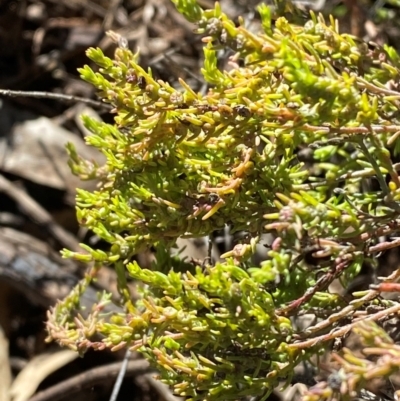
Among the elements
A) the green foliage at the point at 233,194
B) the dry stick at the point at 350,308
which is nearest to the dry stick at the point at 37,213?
the green foliage at the point at 233,194

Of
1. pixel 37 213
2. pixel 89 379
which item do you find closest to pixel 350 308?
pixel 89 379

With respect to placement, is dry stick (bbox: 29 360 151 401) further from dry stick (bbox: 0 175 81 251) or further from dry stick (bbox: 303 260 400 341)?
dry stick (bbox: 303 260 400 341)

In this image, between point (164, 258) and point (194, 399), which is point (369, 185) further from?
point (194, 399)

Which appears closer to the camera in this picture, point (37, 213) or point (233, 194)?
point (233, 194)

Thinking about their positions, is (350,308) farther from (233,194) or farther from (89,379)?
(89,379)

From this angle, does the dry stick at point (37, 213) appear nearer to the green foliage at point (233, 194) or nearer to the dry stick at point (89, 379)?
the dry stick at point (89, 379)
